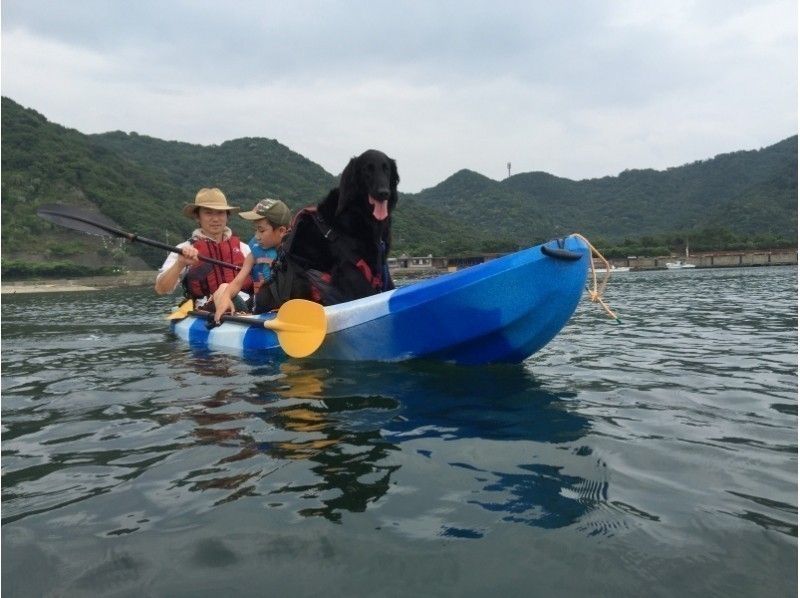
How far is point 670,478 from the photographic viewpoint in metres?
2.93

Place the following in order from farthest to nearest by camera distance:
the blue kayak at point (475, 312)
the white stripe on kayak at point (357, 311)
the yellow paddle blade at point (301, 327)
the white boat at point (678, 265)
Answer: the white boat at point (678, 265) < the yellow paddle blade at point (301, 327) < the white stripe on kayak at point (357, 311) < the blue kayak at point (475, 312)

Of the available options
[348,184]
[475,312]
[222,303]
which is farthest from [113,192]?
[475,312]

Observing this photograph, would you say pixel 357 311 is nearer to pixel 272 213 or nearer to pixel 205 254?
pixel 272 213

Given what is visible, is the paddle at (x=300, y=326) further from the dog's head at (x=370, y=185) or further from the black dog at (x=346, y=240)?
the dog's head at (x=370, y=185)

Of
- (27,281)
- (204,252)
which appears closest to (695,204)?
(27,281)

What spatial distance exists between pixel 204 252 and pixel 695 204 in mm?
158844

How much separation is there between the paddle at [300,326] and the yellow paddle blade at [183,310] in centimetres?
358

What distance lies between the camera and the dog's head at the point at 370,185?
580 cm

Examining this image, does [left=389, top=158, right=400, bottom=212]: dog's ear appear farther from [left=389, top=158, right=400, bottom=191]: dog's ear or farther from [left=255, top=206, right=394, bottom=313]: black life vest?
[left=255, top=206, right=394, bottom=313]: black life vest

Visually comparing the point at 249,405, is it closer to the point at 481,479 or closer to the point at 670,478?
the point at 481,479

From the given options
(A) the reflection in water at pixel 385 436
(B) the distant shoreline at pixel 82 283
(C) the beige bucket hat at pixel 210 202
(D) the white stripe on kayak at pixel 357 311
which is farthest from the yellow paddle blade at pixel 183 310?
(B) the distant shoreline at pixel 82 283

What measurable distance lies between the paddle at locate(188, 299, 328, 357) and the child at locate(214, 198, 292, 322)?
1.03 m

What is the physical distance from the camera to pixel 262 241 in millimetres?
7930

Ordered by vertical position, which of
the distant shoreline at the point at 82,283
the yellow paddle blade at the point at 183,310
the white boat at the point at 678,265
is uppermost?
the yellow paddle blade at the point at 183,310
